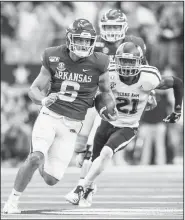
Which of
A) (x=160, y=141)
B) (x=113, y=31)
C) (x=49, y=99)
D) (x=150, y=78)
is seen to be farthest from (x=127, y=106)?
(x=160, y=141)

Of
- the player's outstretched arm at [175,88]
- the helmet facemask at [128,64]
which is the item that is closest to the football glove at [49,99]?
the helmet facemask at [128,64]

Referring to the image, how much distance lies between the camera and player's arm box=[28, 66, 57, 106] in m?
6.99

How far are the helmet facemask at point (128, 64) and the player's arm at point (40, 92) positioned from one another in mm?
944

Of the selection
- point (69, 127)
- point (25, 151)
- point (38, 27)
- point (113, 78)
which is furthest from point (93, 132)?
point (38, 27)

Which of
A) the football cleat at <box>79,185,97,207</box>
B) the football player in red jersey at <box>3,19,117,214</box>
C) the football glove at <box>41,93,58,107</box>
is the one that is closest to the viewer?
the football glove at <box>41,93,58,107</box>

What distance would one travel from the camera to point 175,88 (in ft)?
28.4

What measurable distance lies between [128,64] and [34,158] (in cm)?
157

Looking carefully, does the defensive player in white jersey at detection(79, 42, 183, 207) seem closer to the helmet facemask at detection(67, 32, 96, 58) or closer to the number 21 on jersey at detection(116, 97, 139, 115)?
the number 21 on jersey at detection(116, 97, 139, 115)

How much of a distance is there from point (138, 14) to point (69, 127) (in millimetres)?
5718

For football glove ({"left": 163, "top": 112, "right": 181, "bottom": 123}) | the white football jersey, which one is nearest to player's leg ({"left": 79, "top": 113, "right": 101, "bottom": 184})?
the white football jersey

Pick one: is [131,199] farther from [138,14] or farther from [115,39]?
[138,14]

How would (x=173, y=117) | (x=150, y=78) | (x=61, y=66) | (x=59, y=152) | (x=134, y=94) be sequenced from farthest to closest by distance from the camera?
(x=173, y=117), (x=134, y=94), (x=150, y=78), (x=59, y=152), (x=61, y=66)

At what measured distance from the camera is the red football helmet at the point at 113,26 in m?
8.69

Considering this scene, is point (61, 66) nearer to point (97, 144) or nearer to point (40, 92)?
point (40, 92)
